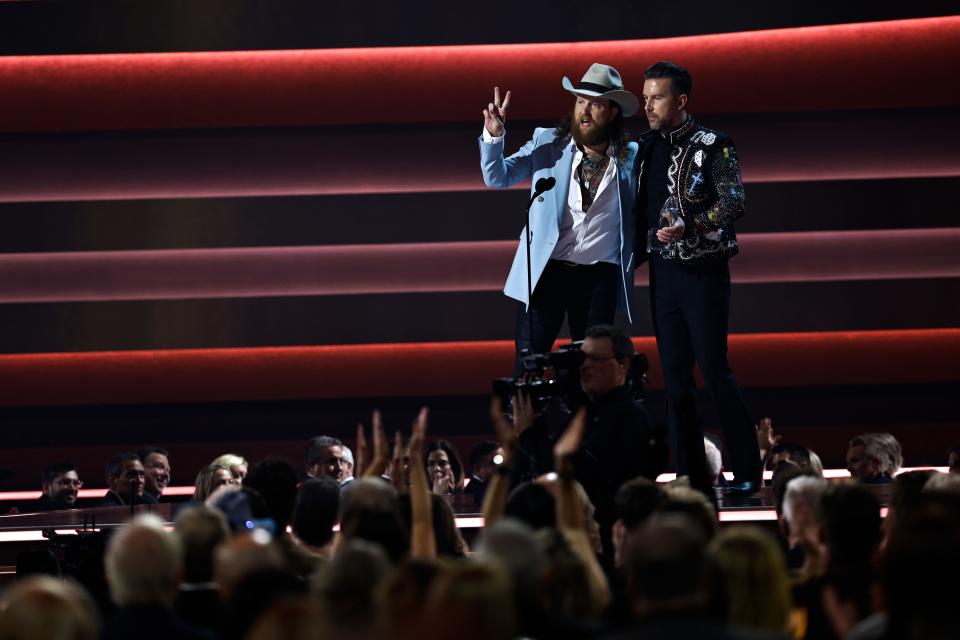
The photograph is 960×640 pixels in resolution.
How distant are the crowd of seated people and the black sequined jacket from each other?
4.23ft

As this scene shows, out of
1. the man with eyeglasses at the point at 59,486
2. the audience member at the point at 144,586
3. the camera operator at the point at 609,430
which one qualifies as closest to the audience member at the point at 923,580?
the audience member at the point at 144,586

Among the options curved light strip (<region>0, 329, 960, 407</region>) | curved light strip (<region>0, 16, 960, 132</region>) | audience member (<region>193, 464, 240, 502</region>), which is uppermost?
curved light strip (<region>0, 16, 960, 132</region>)

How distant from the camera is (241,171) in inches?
274

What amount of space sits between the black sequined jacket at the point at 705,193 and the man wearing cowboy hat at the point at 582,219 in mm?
209

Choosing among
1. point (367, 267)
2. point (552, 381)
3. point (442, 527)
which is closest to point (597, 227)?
point (552, 381)

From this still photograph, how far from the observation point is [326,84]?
682 centimetres

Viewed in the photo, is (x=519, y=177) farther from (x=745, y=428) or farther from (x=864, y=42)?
(x=864, y=42)

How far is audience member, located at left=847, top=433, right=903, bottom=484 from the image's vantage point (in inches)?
210

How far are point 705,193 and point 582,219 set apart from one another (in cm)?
45

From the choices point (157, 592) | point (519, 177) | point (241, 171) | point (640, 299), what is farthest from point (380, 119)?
point (157, 592)

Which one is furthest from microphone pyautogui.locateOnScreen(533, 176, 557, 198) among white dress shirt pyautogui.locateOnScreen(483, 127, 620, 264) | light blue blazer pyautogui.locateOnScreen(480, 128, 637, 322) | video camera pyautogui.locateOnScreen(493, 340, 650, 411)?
video camera pyautogui.locateOnScreen(493, 340, 650, 411)

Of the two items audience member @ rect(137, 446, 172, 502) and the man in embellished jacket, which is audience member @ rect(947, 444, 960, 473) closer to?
the man in embellished jacket

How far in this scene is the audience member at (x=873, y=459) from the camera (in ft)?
17.5

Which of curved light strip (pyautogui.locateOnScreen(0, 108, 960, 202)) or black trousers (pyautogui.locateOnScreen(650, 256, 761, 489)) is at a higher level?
curved light strip (pyautogui.locateOnScreen(0, 108, 960, 202))
